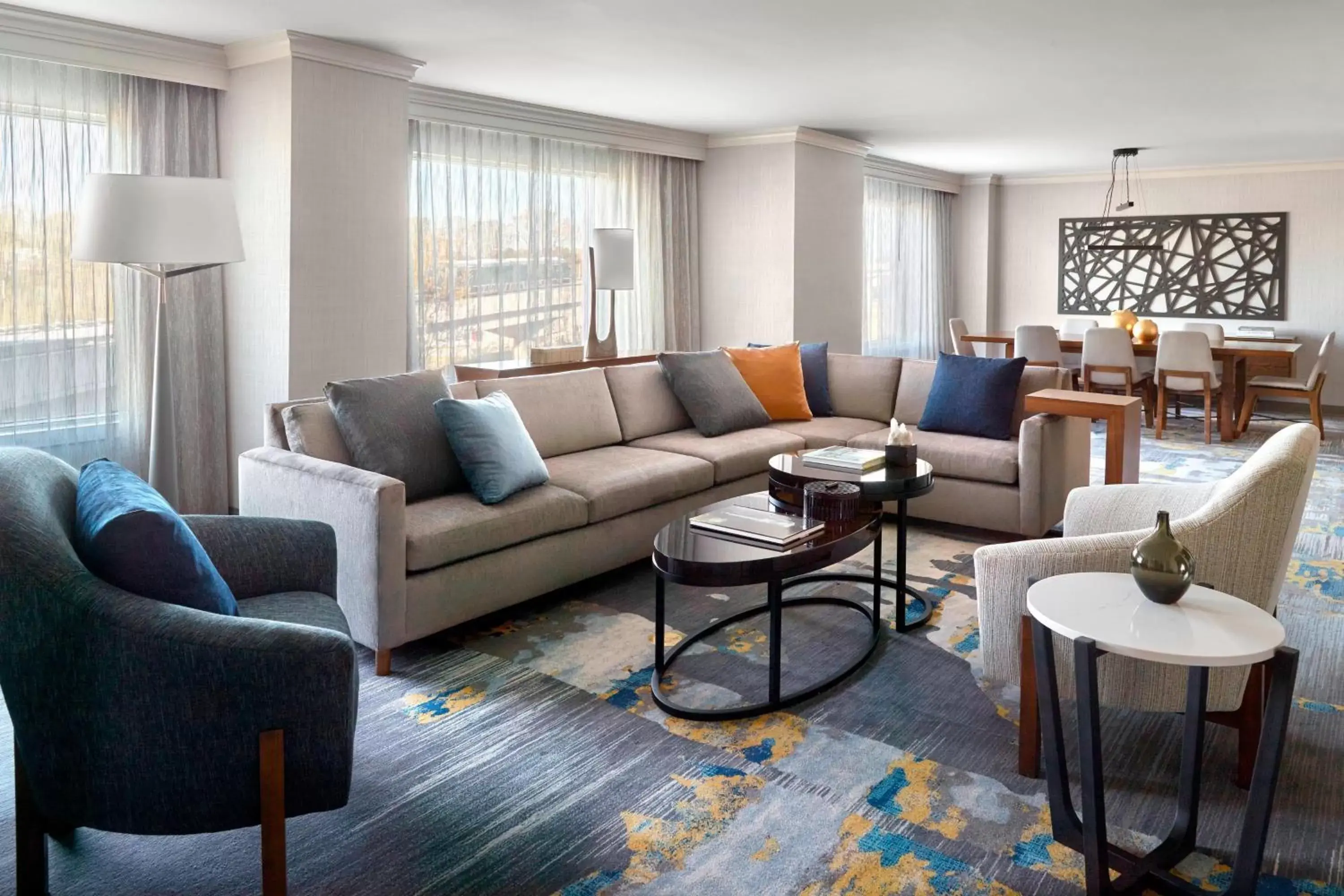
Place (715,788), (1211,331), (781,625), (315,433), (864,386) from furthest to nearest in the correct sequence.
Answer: (1211,331)
(864,386)
(315,433)
(781,625)
(715,788)

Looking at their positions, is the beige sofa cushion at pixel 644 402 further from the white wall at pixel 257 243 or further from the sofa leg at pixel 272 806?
the sofa leg at pixel 272 806

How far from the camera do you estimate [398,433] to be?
3.47m

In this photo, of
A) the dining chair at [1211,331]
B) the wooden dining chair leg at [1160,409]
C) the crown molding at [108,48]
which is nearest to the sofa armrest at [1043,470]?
the wooden dining chair leg at [1160,409]

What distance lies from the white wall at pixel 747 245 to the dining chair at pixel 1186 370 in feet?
9.60

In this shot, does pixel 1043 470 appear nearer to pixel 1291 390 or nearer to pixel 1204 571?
pixel 1204 571

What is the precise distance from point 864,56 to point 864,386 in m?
1.72

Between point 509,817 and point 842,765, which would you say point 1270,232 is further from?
point 509,817

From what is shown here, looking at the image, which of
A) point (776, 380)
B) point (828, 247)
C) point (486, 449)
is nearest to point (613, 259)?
point (776, 380)

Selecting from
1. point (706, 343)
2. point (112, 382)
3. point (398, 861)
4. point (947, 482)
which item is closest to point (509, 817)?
point (398, 861)

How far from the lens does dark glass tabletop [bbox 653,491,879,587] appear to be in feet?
8.68

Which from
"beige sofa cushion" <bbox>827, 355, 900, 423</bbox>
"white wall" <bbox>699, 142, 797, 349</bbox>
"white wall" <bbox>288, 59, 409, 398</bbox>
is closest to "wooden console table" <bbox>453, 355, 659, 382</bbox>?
"white wall" <bbox>288, 59, 409, 398</bbox>

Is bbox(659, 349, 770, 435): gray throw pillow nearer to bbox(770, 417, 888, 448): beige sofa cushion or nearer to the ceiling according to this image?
bbox(770, 417, 888, 448): beige sofa cushion

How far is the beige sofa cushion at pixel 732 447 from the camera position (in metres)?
4.45

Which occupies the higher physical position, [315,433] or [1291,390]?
[1291,390]
